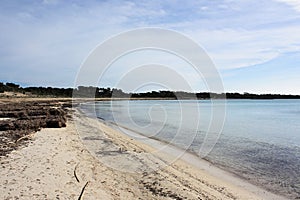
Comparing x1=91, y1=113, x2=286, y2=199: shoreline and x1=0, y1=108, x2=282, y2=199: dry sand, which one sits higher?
x1=0, y1=108, x2=282, y2=199: dry sand

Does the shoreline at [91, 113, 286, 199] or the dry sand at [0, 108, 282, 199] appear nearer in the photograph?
the dry sand at [0, 108, 282, 199]

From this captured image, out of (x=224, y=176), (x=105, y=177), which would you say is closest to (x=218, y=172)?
(x=224, y=176)

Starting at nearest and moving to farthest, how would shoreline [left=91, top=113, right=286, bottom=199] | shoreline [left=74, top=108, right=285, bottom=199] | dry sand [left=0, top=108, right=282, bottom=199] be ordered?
dry sand [left=0, top=108, right=282, bottom=199], shoreline [left=74, top=108, right=285, bottom=199], shoreline [left=91, top=113, right=286, bottom=199]

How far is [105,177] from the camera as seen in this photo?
8.58 meters

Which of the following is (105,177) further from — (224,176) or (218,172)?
(218,172)

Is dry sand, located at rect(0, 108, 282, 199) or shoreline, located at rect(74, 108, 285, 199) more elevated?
dry sand, located at rect(0, 108, 282, 199)

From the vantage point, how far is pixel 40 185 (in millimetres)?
6941

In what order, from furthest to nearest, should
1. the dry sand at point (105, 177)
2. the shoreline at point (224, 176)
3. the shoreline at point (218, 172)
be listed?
the shoreline at point (218, 172), the shoreline at point (224, 176), the dry sand at point (105, 177)

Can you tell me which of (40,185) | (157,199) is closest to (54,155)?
(40,185)

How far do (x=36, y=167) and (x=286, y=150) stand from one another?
44.8 feet

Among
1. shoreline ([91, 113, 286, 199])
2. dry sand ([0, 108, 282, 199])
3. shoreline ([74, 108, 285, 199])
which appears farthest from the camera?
shoreline ([91, 113, 286, 199])

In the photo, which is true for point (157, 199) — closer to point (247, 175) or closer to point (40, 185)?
point (40, 185)

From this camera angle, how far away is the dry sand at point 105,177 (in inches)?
273

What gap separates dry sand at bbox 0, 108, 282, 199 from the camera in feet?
22.7
